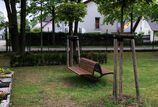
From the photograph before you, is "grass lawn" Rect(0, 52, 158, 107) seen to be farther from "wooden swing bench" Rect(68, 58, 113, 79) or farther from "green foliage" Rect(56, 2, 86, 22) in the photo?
"green foliage" Rect(56, 2, 86, 22)

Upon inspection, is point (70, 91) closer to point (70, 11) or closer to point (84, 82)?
point (84, 82)

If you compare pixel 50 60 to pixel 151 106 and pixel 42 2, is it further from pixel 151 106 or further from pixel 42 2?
pixel 42 2

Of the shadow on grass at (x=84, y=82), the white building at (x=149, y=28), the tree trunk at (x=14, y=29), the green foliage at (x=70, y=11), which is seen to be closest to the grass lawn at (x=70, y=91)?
Answer: the shadow on grass at (x=84, y=82)

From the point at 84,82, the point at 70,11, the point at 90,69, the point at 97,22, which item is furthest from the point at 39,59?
the point at 97,22

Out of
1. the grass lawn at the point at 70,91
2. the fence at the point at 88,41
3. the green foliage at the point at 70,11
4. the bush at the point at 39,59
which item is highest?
the green foliage at the point at 70,11

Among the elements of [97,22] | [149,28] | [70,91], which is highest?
[97,22]

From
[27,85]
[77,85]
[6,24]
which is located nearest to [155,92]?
[77,85]

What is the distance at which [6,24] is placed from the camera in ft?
49.8

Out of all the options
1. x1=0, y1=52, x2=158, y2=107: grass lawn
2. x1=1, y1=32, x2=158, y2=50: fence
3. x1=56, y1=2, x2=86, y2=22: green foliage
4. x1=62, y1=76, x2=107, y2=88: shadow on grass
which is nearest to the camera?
x1=0, y1=52, x2=158, y2=107: grass lawn

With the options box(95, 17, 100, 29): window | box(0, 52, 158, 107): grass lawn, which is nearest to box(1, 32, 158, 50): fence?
box(95, 17, 100, 29): window

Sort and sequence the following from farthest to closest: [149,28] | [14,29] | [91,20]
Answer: [149,28]
[91,20]
[14,29]

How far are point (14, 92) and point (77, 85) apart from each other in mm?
2240

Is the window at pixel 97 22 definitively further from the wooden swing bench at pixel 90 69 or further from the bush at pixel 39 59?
the wooden swing bench at pixel 90 69

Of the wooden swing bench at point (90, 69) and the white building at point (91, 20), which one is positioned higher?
the white building at point (91, 20)
